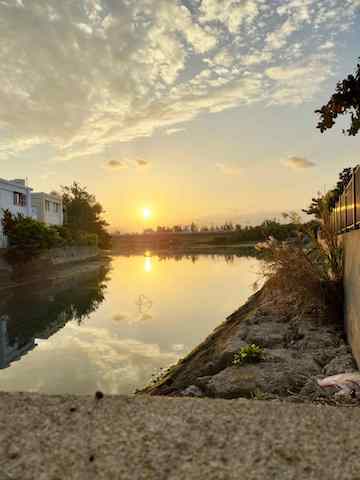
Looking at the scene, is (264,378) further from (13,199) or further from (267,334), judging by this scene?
(13,199)

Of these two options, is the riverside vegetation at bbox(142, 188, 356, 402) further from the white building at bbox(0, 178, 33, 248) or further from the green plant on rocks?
the white building at bbox(0, 178, 33, 248)

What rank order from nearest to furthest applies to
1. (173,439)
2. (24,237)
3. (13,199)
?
(173,439) < (24,237) < (13,199)

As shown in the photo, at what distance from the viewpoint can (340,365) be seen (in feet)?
15.3

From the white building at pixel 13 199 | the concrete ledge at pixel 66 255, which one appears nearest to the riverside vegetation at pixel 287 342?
the concrete ledge at pixel 66 255

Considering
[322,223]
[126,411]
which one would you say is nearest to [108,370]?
[322,223]

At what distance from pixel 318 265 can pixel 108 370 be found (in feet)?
17.3

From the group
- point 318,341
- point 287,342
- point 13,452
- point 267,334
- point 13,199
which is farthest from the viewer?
point 13,199

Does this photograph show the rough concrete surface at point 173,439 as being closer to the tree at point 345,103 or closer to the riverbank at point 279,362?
the riverbank at point 279,362

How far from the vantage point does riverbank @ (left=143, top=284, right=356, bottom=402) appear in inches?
170

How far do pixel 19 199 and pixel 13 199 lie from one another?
1509mm

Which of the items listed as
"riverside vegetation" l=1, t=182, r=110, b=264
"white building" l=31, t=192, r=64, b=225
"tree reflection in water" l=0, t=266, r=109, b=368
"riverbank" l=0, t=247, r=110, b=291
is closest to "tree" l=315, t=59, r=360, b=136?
"tree reflection in water" l=0, t=266, r=109, b=368

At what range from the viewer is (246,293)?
19.4m

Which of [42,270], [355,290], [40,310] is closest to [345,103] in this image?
[355,290]

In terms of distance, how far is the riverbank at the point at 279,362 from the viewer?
4328 mm
